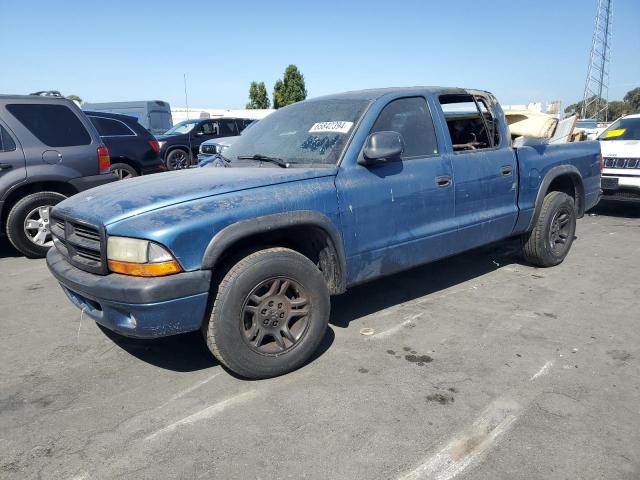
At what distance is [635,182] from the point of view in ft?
24.5

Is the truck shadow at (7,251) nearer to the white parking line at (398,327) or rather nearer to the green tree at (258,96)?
the white parking line at (398,327)

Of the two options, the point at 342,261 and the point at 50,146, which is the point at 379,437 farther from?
the point at 50,146

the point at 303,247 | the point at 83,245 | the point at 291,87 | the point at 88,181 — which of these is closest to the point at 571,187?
the point at 303,247

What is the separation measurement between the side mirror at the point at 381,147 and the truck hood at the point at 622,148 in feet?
18.3

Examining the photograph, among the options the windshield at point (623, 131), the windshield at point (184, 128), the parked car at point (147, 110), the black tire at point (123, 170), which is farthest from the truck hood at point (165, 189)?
the parked car at point (147, 110)

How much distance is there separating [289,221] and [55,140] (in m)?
4.31

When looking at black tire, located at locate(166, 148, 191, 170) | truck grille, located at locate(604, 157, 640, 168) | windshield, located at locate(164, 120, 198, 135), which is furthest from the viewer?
windshield, located at locate(164, 120, 198, 135)

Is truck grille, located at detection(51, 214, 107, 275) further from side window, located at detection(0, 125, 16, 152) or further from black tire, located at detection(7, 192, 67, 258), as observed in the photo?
side window, located at detection(0, 125, 16, 152)

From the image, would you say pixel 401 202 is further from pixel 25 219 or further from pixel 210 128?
pixel 210 128

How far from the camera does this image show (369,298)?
177 inches

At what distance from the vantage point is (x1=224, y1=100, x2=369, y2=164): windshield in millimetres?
3508

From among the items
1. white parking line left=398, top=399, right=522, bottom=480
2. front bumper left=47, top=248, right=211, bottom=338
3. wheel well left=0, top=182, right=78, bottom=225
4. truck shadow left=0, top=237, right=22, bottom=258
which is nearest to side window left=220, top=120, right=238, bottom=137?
truck shadow left=0, top=237, right=22, bottom=258

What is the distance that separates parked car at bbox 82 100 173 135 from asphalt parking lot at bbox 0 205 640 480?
711 inches

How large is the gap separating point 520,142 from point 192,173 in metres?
3.04
